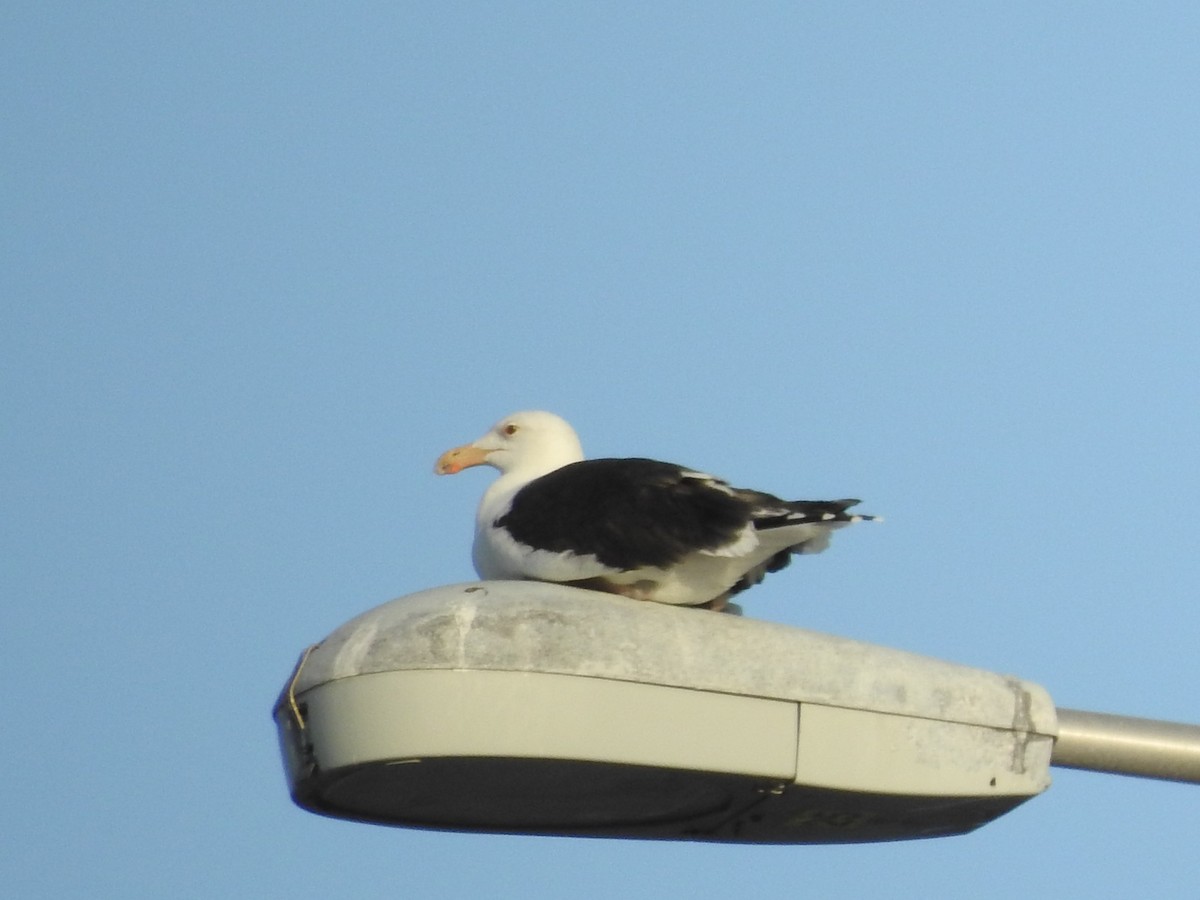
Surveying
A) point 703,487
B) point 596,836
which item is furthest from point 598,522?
point 596,836

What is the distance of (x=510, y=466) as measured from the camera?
6902 millimetres

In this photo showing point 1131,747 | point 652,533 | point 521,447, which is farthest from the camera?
point 521,447

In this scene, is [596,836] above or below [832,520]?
below

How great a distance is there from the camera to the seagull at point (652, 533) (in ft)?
16.6

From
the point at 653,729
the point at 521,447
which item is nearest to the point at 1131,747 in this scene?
the point at 653,729

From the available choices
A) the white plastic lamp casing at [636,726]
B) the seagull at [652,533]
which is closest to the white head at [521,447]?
the seagull at [652,533]

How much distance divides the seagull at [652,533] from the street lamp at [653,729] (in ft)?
3.81

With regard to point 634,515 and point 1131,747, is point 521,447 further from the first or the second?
point 1131,747

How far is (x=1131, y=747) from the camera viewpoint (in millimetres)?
3568

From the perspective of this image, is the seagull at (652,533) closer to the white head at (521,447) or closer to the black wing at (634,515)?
the black wing at (634,515)

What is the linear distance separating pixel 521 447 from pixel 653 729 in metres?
3.59

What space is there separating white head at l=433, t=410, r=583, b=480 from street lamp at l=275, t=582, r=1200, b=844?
304 cm

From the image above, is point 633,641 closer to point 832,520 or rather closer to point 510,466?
point 832,520

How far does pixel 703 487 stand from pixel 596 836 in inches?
60.7
